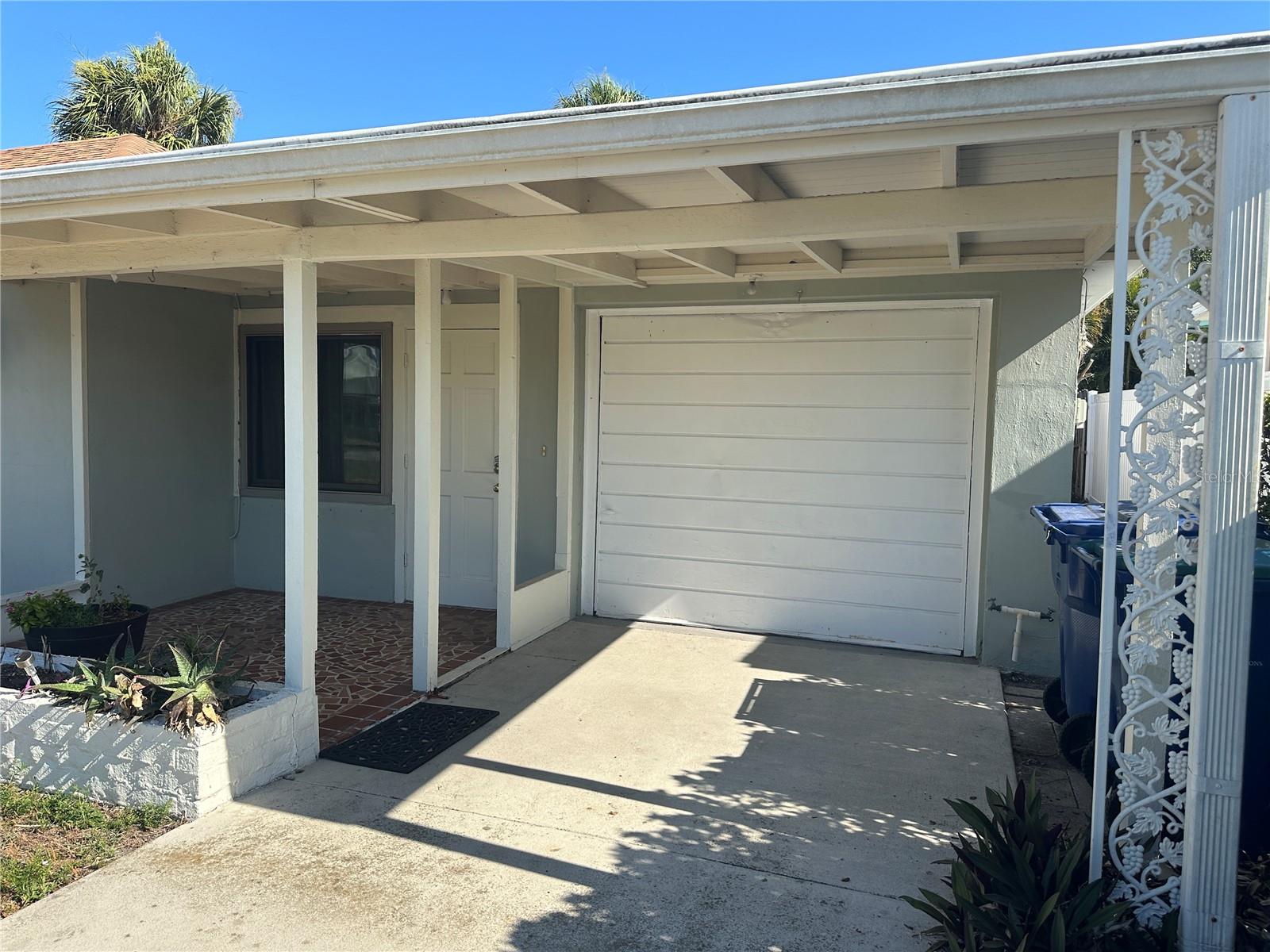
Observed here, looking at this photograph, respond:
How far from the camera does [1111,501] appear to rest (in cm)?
278

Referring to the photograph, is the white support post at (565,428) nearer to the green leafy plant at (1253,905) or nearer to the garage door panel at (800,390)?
the garage door panel at (800,390)

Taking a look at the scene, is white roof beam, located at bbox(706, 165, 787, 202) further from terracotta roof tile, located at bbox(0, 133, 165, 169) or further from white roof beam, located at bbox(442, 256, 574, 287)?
terracotta roof tile, located at bbox(0, 133, 165, 169)

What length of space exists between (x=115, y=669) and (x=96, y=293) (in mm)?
3960

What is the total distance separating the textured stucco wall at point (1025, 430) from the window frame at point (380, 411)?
14.3ft

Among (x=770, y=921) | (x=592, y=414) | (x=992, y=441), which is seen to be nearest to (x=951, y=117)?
(x=770, y=921)

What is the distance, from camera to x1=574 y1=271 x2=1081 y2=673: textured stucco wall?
6.19 metres

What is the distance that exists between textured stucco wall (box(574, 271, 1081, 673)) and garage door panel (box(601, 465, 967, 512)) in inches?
15.4

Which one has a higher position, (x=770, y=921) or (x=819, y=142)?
(x=819, y=142)

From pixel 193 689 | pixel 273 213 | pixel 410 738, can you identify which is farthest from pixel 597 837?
pixel 273 213

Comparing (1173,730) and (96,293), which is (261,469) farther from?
(1173,730)

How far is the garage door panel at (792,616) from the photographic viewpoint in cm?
676

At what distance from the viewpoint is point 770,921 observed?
10.8ft

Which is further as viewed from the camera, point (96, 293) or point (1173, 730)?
point (96, 293)

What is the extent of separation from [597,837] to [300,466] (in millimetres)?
2249
